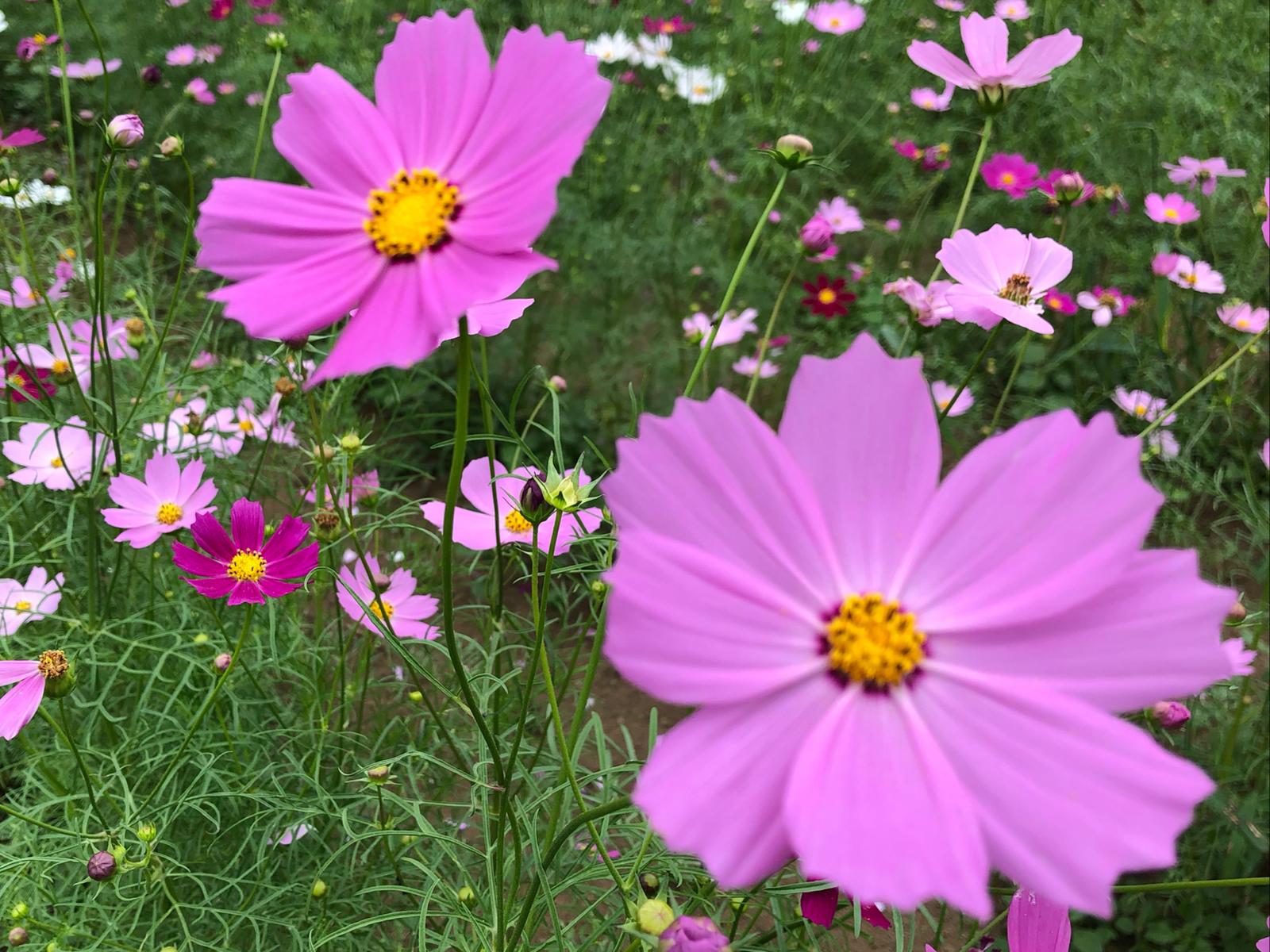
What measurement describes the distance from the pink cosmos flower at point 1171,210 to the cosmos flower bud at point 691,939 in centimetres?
209

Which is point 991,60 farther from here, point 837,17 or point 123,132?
point 837,17

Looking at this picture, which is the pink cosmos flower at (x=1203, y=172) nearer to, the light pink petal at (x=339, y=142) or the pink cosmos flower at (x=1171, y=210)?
the pink cosmos flower at (x=1171, y=210)

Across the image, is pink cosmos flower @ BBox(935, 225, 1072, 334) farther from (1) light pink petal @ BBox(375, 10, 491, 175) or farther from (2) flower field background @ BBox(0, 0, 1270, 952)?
(1) light pink petal @ BBox(375, 10, 491, 175)

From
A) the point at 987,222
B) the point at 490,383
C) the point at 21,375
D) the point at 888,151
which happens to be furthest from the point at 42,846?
the point at 888,151

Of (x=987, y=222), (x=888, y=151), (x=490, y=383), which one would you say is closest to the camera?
(x=490, y=383)

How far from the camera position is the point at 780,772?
0.37 metres

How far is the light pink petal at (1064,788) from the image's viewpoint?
0.33 m

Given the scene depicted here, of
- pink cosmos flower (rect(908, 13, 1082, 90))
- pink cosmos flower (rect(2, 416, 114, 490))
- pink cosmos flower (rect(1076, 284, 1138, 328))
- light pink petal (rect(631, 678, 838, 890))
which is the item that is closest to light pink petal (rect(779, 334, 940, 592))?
light pink petal (rect(631, 678, 838, 890))

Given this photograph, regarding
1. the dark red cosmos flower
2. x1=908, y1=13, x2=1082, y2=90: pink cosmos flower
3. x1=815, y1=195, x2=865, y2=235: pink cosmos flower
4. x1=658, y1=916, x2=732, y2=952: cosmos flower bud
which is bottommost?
x1=658, y1=916, x2=732, y2=952: cosmos flower bud

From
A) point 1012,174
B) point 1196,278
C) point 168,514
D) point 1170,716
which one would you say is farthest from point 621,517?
point 1196,278

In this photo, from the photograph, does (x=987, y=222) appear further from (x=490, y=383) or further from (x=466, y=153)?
(x=466, y=153)

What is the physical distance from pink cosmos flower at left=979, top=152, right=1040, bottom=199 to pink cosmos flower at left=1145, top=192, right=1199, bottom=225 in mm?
266

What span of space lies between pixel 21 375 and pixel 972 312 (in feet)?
3.93

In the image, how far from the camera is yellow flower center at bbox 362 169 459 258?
47 cm
